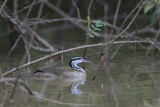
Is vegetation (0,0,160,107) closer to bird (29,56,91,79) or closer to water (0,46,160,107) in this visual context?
water (0,46,160,107)

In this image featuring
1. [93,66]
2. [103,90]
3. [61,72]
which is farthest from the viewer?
[93,66]

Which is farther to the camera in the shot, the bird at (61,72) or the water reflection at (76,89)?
the bird at (61,72)

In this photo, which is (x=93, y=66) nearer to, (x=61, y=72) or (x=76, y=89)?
(x=61, y=72)

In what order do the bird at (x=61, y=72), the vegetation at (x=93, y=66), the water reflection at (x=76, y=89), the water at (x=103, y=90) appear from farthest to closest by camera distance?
the bird at (x=61, y=72)
the water reflection at (x=76, y=89)
the vegetation at (x=93, y=66)
the water at (x=103, y=90)

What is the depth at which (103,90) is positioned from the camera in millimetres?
10602

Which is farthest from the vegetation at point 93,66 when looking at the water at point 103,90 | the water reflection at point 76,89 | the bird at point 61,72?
the bird at point 61,72

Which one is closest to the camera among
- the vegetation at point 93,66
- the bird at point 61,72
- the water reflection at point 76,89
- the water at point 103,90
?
the water at point 103,90

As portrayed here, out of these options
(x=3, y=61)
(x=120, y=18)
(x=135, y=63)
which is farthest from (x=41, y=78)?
(x=120, y=18)

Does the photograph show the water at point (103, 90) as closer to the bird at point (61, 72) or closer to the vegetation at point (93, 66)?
the vegetation at point (93, 66)

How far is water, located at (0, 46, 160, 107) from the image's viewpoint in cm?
925

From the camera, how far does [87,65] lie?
14.7 meters

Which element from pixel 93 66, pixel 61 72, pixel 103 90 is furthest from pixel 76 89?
pixel 93 66

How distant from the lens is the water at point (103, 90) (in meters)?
9.25

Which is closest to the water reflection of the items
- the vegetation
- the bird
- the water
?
the water
